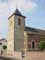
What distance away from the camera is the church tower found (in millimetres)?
34034

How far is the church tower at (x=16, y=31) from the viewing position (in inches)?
1340

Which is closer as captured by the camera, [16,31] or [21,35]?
[16,31]

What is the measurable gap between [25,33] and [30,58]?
15.2m

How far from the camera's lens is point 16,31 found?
3462 cm

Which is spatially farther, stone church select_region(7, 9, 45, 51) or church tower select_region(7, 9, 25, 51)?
church tower select_region(7, 9, 25, 51)

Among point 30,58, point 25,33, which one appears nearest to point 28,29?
point 25,33

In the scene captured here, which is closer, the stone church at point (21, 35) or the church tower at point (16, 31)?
the stone church at point (21, 35)

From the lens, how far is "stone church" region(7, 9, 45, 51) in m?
32.9

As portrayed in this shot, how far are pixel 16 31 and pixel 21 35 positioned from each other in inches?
55.5

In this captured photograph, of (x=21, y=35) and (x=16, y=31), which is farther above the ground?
(x=16, y=31)

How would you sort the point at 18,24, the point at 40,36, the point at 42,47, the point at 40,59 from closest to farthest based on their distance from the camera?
1. the point at 40,59
2. the point at 42,47
3. the point at 40,36
4. the point at 18,24

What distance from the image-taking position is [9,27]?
37750mm

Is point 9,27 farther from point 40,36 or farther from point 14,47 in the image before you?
point 40,36

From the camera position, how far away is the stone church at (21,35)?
32.9 m
